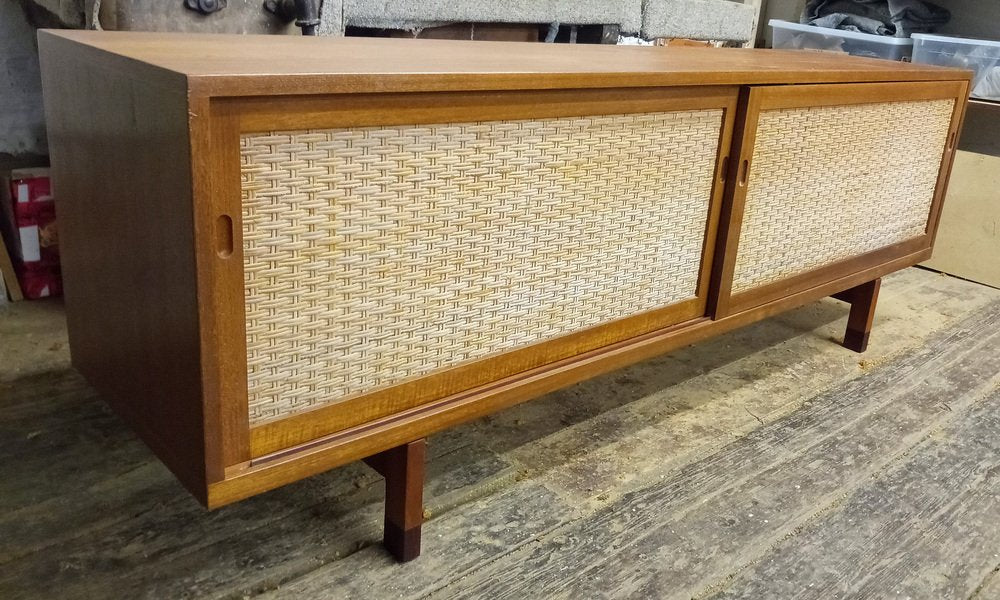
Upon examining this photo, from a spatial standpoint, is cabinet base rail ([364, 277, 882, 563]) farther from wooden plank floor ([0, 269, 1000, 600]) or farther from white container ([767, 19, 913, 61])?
white container ([767, 19, 913, 61])

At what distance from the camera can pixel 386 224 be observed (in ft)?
2.65

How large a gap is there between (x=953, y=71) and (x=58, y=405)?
1591 mm

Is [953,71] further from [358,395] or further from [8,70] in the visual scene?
[8,70]

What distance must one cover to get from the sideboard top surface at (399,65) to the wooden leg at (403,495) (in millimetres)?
394

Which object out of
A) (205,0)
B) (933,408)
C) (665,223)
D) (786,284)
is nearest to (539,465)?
(665,223)

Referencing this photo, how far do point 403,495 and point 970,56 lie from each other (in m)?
2.05

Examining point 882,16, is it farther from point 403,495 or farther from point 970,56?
point 403,495

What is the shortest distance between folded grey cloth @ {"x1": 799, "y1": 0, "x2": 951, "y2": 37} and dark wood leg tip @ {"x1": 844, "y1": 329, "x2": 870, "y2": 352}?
117 centimetres

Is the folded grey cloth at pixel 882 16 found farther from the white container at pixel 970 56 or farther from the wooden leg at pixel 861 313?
the wooden leg at pixel 861 313

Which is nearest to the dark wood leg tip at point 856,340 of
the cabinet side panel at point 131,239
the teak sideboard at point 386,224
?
the teak sideboard at point 386,224

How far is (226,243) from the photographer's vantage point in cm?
70

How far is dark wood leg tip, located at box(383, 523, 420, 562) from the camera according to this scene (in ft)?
3.12

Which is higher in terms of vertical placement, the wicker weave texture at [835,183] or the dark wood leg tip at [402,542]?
the wicker weave texture at [835,183]

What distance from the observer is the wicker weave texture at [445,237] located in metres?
0.75
